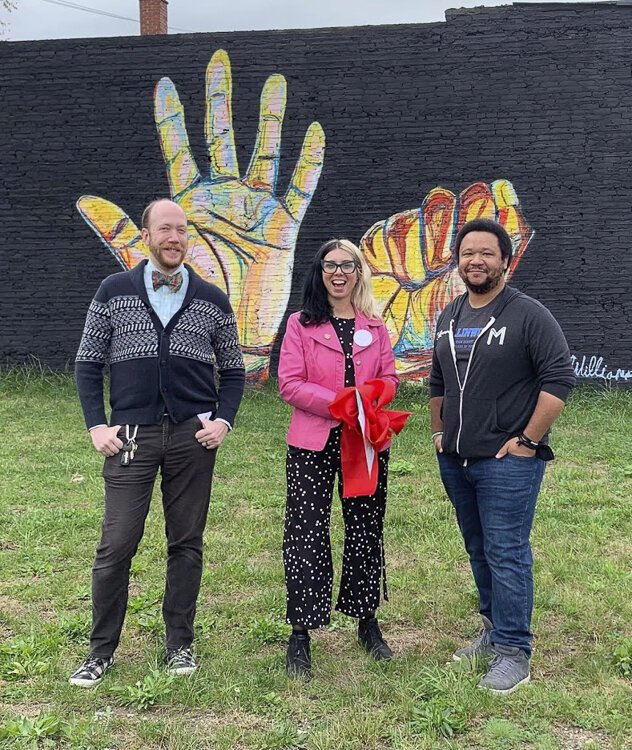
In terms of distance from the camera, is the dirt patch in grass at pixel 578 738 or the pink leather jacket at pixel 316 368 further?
the pink leather jacket at pixel 316 368

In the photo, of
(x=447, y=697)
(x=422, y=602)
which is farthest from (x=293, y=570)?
(x=422, y=602)

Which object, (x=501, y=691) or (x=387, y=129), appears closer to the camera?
(x=501, y=691)

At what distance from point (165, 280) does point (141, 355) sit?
34 cm

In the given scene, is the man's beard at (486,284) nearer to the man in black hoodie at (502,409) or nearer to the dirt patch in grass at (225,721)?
the man in black hoodie at (502,409)

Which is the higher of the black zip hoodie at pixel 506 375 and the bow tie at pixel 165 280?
the bow tie at pixel 165 280

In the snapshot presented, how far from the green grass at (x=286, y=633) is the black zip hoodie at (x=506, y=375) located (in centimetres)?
105

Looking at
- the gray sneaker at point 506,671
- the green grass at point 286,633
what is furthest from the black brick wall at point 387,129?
the gray sneaker at point 506,671

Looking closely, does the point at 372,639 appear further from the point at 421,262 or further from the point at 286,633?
the point at 421,262

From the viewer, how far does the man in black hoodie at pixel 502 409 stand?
10.7 feet

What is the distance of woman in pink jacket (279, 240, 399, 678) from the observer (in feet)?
11.7

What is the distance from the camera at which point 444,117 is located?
10.4 metres

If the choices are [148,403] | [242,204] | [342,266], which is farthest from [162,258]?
[242,204]

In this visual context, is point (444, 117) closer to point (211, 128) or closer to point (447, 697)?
point (211, 128)

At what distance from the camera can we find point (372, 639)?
3.79 m
